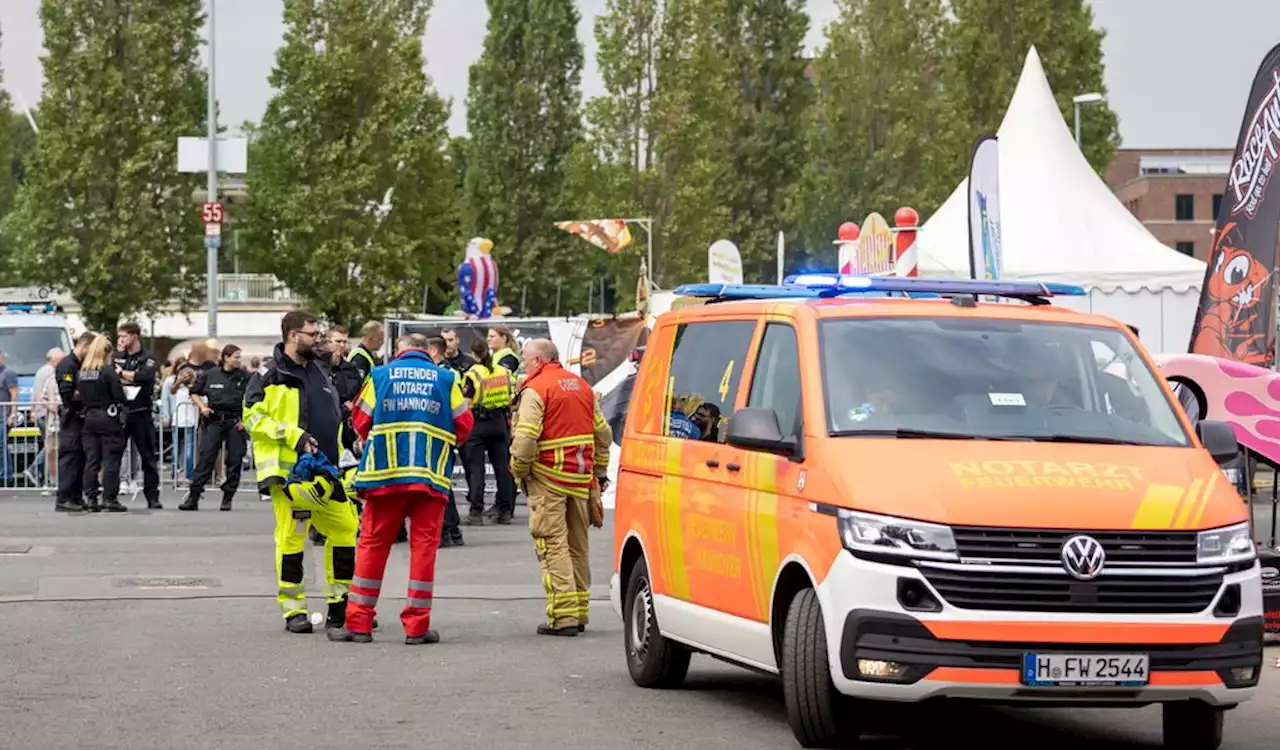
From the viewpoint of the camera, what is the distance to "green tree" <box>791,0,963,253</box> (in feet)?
240

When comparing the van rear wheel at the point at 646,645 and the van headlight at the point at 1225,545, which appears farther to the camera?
the van rear wheel at the point at 646,645

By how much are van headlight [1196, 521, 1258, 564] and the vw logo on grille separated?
429mm

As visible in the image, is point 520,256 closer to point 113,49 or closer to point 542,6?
point 542,6

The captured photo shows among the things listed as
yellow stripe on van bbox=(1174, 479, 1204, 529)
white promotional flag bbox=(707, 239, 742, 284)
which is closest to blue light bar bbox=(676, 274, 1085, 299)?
yellow stripe on van bbox=(1174, 479, 1204, 529)

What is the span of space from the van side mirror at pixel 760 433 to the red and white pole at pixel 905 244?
46.0 feet

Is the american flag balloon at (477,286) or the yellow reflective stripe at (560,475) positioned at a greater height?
the american flag balloon at (477,286)

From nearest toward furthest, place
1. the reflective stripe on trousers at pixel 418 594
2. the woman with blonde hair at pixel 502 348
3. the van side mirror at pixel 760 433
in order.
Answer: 1. the van side mirror at pixel 760 433
2. the reflective stripe on trousers at pixel 418 594
3. the woman with blonde hair at pixel 502 348

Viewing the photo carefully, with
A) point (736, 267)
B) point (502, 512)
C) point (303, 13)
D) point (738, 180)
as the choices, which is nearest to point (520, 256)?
point (738, 180)

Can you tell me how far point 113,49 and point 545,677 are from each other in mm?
52263

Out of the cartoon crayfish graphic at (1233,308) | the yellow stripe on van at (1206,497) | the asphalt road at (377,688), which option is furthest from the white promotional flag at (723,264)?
the yellow stripe on van at (1206,497)

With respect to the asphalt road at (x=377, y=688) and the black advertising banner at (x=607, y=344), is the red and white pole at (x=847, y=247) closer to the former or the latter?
the black advertising banner at (x=607, y=344)

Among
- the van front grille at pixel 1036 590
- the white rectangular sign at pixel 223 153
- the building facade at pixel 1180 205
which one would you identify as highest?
the building facade at pixel 1180 205

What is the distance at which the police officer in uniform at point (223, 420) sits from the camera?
2627 cm

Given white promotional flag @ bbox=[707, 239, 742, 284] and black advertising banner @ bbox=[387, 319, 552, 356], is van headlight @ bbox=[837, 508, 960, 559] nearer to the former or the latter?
black advertising banner @ bbox=[387, 319, 552, 356]
